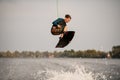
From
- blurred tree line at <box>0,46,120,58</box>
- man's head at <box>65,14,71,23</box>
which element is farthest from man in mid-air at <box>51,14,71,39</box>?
blurred tree line at <box>0,46,120,58</box>

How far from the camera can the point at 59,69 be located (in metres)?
2.65

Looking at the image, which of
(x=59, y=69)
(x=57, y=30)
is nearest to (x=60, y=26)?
(x=57, y=30)

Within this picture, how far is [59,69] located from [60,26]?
472mm

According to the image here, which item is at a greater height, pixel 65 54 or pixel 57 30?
pixel 57 30

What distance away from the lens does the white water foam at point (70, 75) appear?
2.63 m

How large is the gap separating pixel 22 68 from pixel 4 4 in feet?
2.44

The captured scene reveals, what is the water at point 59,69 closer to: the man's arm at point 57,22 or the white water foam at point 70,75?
the white water foam at point 70,75

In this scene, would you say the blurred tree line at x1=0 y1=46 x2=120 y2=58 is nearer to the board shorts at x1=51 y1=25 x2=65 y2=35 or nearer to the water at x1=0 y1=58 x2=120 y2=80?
the water at x1=0 y1=58 x2=120 y2=80

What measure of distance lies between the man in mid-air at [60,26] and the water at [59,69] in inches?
11.7

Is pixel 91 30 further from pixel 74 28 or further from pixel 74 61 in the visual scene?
pixel 74 61

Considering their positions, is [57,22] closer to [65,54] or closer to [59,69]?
[65,54]

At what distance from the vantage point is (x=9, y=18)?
274 centimetres

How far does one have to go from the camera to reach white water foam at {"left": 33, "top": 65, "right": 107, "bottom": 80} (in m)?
2.63

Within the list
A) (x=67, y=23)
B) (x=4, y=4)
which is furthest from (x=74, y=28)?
(x=4, y=4)
